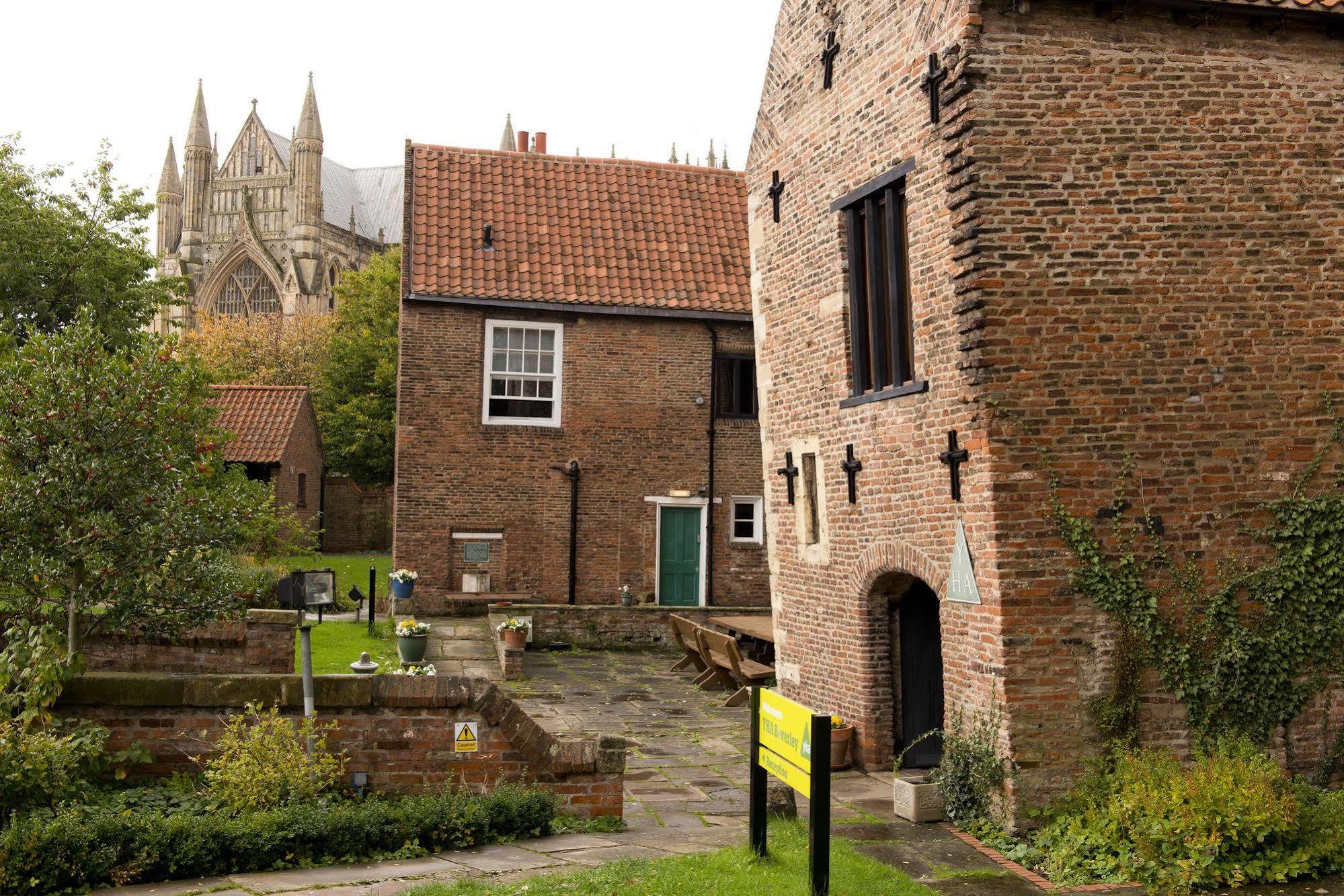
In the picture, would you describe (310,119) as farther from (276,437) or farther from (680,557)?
(680,557)

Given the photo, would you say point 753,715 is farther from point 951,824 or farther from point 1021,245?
point 1021,245

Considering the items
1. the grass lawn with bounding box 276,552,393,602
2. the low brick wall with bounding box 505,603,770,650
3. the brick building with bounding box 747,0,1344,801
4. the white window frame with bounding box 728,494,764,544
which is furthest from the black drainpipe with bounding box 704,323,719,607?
the brick building with bounding box 747,0,1344,801

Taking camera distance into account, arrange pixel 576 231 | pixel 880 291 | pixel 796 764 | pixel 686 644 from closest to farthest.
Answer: pixel 796 764 < pixel 880 291 < pixel 686 644 < pixel 576 231

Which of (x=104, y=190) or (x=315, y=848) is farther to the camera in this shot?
(x=104, y=190)

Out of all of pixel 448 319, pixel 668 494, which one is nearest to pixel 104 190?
pixel 448 319

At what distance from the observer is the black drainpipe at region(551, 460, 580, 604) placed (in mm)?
20391

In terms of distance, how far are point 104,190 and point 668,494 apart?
43.8 feet

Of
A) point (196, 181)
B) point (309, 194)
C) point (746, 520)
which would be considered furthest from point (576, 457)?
point (196, 181)

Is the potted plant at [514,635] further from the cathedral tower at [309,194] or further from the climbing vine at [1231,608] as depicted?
the cathedral tower at [309,194]

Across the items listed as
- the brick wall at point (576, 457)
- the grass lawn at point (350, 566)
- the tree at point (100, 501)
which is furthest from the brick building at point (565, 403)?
the tree at point (100, 501)

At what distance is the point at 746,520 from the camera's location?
70.5 feet

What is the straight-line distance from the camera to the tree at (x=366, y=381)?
35.8 metres

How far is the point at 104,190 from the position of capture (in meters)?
22.9

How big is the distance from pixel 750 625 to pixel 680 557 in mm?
4431
